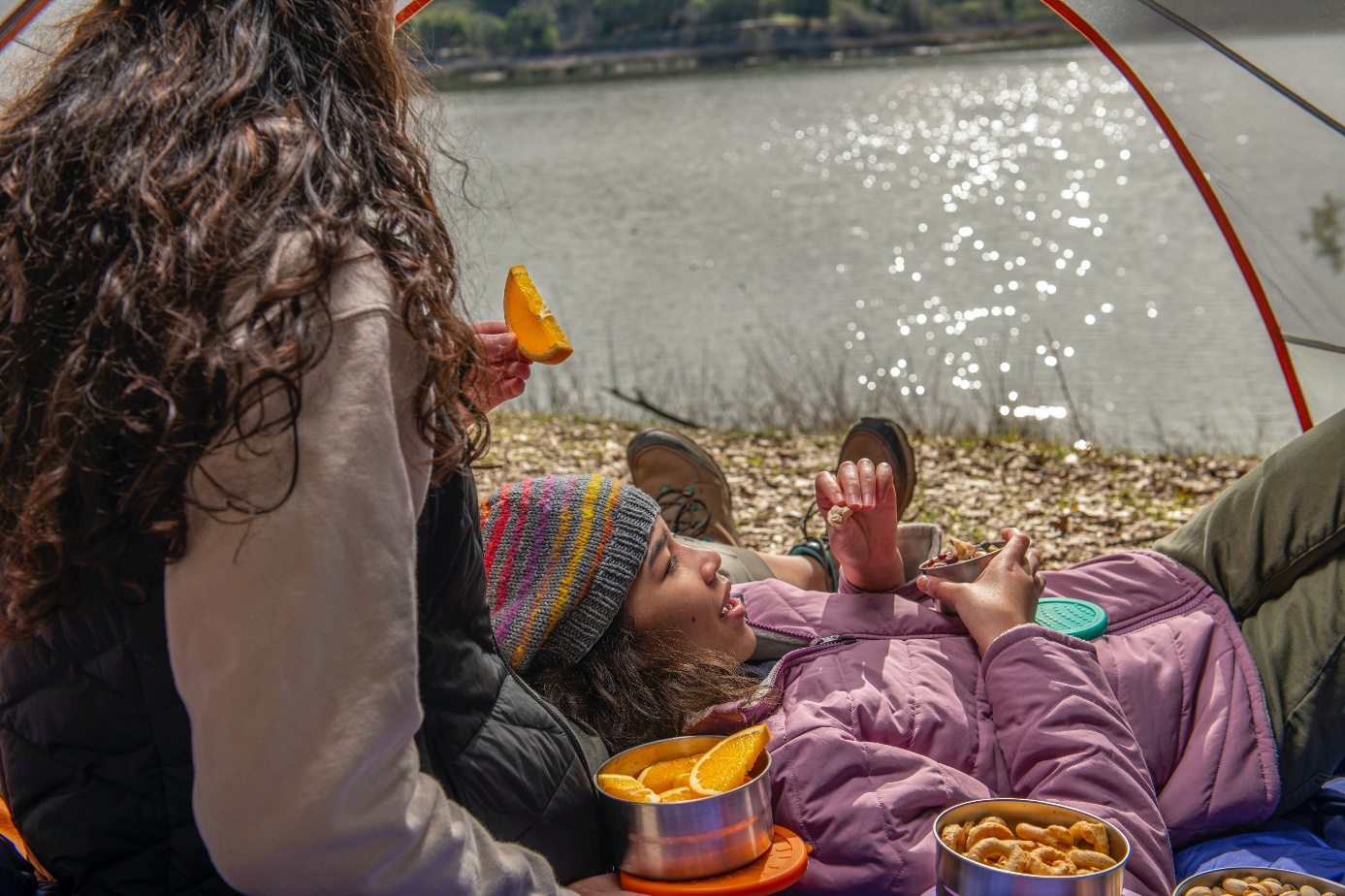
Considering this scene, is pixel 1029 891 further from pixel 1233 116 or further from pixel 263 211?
pixel 1233 116

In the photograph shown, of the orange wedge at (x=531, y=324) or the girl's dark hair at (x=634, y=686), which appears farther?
the girl's dark hair at (x=634, y=686)

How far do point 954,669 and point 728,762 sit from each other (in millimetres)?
825

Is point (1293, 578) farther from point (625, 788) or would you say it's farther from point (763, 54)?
point (763, 54)

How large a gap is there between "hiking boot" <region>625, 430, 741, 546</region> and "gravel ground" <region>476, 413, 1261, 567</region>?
0.89 meters

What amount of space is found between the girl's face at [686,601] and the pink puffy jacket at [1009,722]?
159 millimetres

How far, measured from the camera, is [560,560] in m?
2.52

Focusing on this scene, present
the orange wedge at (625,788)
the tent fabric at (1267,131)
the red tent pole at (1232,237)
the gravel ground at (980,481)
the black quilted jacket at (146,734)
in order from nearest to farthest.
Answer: the black quilted jacket at (146,734) < the orange wedge at (625,788) < the tent fabric at (1267,131) < the red tent pole at (1232,237) < the gravel ground at (980,481)

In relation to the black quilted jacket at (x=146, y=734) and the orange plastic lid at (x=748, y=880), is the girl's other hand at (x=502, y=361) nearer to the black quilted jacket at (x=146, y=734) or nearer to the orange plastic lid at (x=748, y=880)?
the black quilted jacket at (x=146, y=734)

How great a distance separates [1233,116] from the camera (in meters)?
4.12

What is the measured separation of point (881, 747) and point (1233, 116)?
120 inches

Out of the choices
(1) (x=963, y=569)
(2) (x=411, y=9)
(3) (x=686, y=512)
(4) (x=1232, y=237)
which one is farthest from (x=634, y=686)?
(4) (x=1232, y=237)

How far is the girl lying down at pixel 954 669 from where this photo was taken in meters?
2.28

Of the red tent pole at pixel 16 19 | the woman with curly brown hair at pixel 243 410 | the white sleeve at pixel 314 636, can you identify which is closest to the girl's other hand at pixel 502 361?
the woman with curly brown hair at pixel 243 410

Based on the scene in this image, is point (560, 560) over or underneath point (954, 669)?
over
